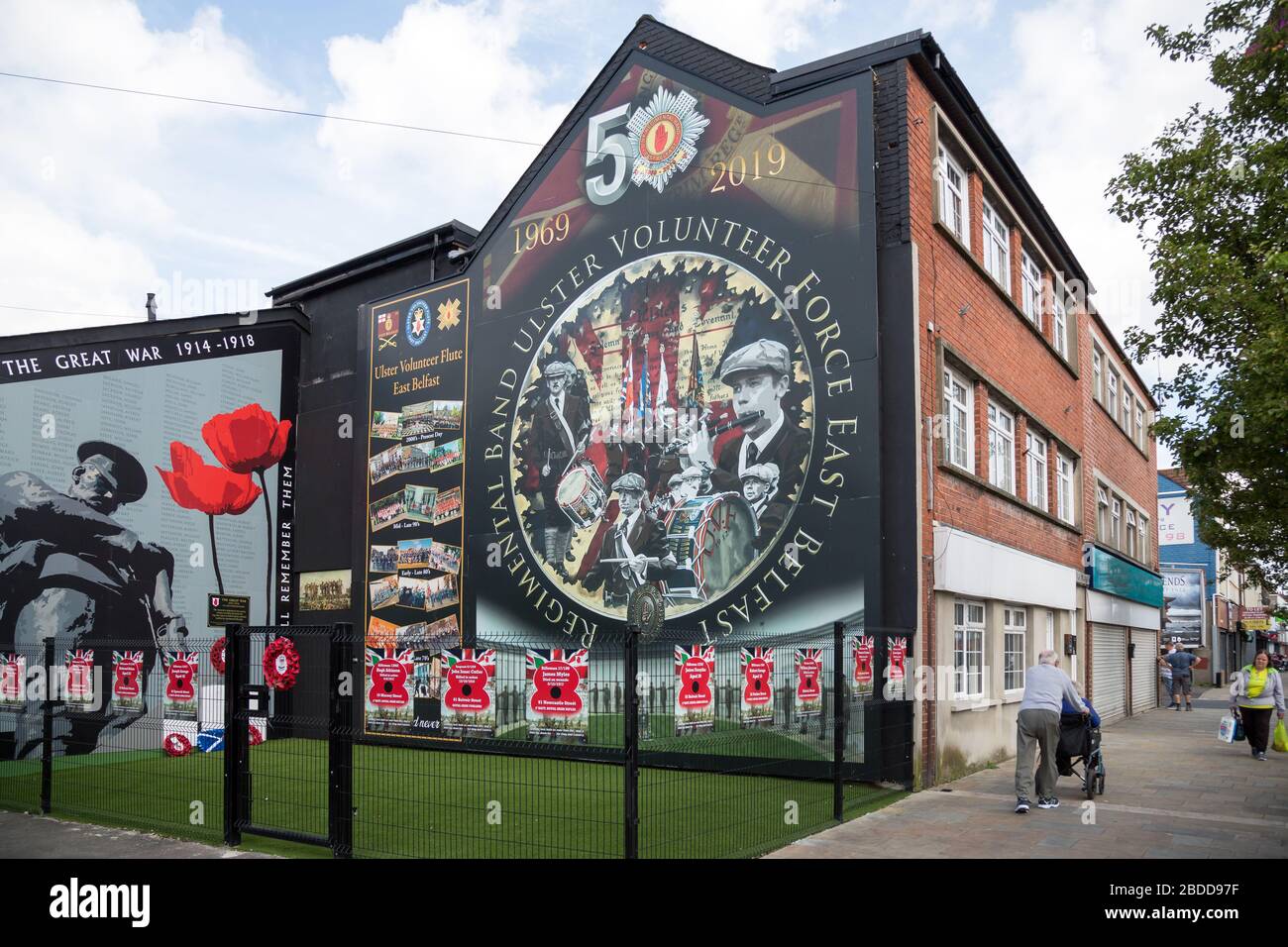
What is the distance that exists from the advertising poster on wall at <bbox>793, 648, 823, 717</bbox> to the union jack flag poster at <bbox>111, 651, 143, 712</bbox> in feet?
22.8

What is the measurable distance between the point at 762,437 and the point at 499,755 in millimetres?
6355

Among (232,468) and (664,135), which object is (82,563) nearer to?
(232,468)

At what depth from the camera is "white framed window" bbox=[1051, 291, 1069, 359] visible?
76.0 feet

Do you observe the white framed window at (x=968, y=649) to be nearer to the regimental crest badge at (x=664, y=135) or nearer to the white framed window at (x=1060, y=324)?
the regimental crest badge at (x=664, y=135)

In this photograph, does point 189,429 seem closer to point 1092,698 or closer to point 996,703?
point 996,703

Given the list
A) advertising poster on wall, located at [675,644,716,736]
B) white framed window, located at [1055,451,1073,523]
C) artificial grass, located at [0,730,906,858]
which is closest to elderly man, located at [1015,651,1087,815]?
artificial grass, located at [0,730,906,858]

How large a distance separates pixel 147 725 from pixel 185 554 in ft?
30.0

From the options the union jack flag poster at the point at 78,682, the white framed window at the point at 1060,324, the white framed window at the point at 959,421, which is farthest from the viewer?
the white framed window at the point at 1060,324

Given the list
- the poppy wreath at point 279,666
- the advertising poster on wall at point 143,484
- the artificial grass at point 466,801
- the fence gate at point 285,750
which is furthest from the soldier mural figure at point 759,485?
the advertising poster on wall at point 143,484

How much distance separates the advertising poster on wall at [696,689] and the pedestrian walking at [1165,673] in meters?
26.1

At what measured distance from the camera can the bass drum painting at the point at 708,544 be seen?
14984mm

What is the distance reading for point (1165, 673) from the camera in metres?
33.3

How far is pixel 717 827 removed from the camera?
32.3 feet

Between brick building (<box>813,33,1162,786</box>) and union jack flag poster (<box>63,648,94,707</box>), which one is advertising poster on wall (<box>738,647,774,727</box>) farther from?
union jack flag poster (<box>63,648,94,707</box>)
